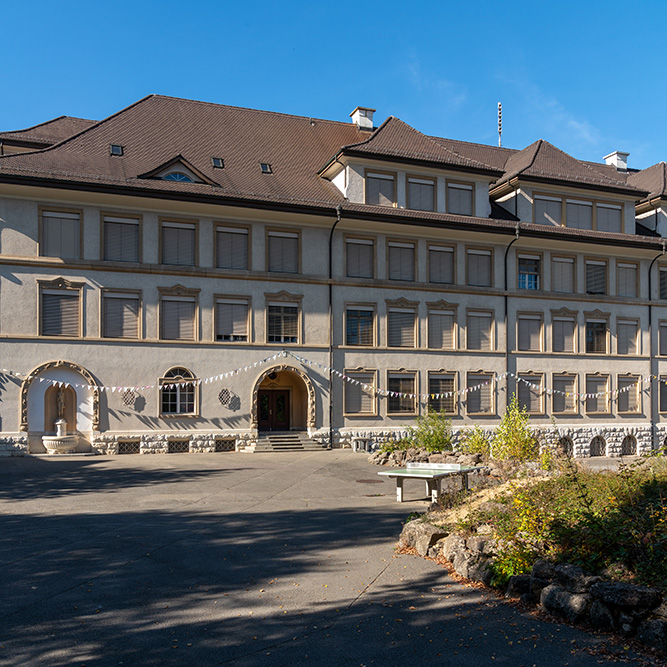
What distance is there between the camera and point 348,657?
6332 mm

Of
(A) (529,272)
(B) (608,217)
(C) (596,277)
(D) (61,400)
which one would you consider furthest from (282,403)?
(B) (608,217)

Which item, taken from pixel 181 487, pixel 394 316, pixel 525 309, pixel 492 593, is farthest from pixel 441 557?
pixel 525 309

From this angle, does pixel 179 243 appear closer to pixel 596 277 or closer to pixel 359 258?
pixel 359 258

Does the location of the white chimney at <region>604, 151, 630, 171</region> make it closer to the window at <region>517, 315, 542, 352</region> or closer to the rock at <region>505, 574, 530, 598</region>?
the window at <region>517, 315, 542, 352</region>

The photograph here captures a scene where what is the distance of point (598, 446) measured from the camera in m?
34.4

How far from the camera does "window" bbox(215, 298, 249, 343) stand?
27875mm

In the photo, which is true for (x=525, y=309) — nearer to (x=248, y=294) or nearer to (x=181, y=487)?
(x=248, y=294)

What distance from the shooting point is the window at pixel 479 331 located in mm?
31953

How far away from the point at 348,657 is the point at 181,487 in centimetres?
1183

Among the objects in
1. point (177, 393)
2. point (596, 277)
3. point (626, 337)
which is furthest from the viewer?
point (626, 337)

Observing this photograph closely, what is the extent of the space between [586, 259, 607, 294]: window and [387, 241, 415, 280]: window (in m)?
9.57

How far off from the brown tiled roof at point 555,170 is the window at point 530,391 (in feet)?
30.4

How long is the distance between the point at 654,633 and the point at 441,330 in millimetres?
25439

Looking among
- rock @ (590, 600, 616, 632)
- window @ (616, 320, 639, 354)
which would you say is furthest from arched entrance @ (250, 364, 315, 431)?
rock @ (590, 600, 616, 632)
